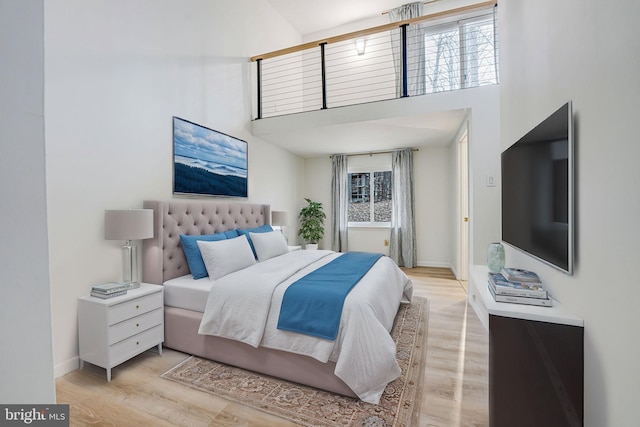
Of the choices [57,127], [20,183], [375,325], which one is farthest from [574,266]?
[57,127]

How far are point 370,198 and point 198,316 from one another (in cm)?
415

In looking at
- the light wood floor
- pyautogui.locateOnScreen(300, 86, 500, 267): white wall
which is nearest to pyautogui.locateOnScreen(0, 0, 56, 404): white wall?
the light wood floor

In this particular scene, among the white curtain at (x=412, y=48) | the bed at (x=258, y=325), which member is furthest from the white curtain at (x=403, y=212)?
the bed at (x=258, y=325)

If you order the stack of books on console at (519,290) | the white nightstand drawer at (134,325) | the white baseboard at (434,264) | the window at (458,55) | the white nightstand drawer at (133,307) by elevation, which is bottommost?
the white baseboard at (434,264)

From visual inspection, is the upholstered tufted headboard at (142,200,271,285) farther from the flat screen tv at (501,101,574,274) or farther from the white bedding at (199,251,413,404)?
the flat screen tv at (501,101,574,274)

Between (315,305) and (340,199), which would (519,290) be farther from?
(340,199)

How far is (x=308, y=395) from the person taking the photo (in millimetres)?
1747

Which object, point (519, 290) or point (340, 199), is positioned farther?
point (340, 199)

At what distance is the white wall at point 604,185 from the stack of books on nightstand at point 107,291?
2670 mm

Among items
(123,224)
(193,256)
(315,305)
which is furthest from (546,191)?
(123,224)

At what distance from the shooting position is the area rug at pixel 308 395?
1549 mm

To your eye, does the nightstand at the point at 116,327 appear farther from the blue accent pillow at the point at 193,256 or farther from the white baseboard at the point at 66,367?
the blue accent pillow at the point at 193,256

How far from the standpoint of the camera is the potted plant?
5.41m

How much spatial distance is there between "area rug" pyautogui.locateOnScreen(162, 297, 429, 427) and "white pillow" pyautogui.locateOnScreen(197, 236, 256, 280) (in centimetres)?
70
